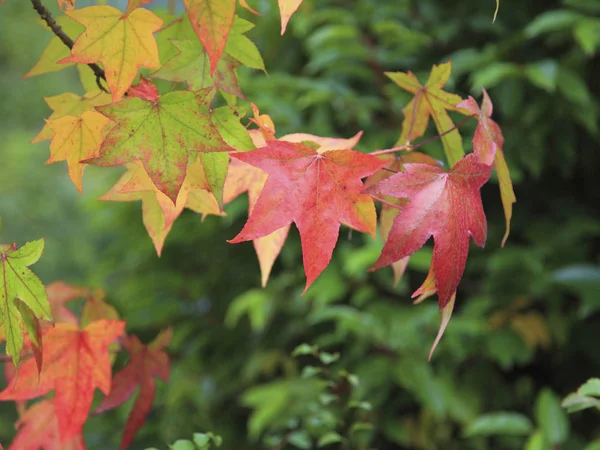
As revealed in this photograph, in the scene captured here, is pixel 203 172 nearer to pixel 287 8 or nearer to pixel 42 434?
pixel 287 8

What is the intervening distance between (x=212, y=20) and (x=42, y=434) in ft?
1.55

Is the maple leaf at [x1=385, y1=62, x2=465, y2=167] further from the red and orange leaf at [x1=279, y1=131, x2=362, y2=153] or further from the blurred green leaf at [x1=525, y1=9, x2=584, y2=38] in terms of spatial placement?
the blurred green leaf at [x1=525, y1=9, x2=584, y2=38]

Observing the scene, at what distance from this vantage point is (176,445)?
615 millimetres

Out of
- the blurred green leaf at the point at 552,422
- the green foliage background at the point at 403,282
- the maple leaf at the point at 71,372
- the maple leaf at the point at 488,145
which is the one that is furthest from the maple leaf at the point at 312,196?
the blurred green leaf at the point at 552,422

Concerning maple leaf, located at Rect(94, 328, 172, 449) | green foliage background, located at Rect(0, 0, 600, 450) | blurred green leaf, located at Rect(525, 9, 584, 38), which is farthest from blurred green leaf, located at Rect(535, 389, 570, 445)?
maple leaf, located at Rect(94, 328, 172, 449)

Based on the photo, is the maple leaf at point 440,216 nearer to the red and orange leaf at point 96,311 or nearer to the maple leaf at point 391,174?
the maple leaf at point 391,174

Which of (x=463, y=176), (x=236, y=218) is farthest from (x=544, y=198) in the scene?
(x=463, y=176)

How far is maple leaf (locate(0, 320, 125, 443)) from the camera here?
24.3 inches

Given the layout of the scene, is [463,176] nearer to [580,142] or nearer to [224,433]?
[580,142]

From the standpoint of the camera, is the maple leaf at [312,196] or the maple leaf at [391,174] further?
the maple leaf at [391,174]

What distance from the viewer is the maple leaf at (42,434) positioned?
0.66 m

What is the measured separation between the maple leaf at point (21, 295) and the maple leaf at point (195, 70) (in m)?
0.19

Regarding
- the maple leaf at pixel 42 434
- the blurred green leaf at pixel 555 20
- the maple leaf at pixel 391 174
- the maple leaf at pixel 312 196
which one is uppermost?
the maple leaf at pixel 312 196

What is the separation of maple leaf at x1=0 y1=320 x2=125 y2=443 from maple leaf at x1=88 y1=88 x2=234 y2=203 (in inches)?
8.4
